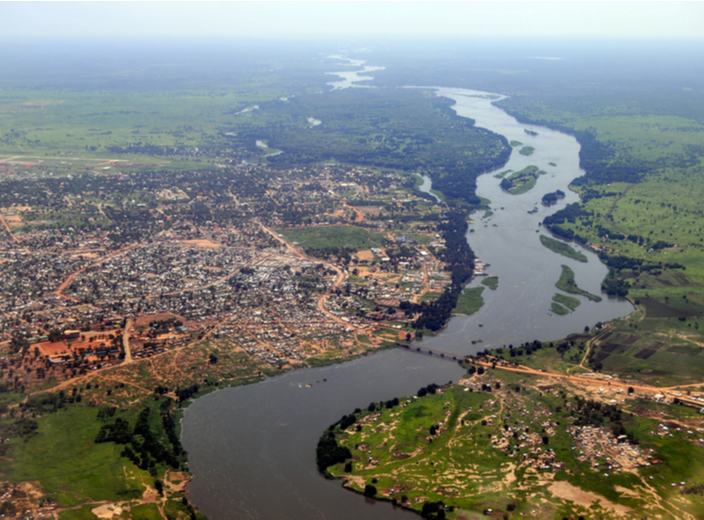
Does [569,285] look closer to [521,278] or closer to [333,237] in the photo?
[521,278]

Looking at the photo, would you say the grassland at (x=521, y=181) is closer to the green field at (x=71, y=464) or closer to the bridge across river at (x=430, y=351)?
the bridge across river at (x=430, y=351)

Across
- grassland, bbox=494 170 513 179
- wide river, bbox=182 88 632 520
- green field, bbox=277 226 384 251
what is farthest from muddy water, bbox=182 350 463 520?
grassland, bbox=494 170 513 179

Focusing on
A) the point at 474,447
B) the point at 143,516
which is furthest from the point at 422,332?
the point at 143,516

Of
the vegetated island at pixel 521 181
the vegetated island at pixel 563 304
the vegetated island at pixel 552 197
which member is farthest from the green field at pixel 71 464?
the vegetated island at pixel 521 181

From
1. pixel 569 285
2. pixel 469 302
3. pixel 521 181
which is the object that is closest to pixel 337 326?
pixel 469 302

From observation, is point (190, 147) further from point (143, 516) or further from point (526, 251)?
point (143, 516)

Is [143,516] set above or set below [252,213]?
below

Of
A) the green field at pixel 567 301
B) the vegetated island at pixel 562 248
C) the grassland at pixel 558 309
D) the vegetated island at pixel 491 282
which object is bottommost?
the grassland at pixel 558 309
